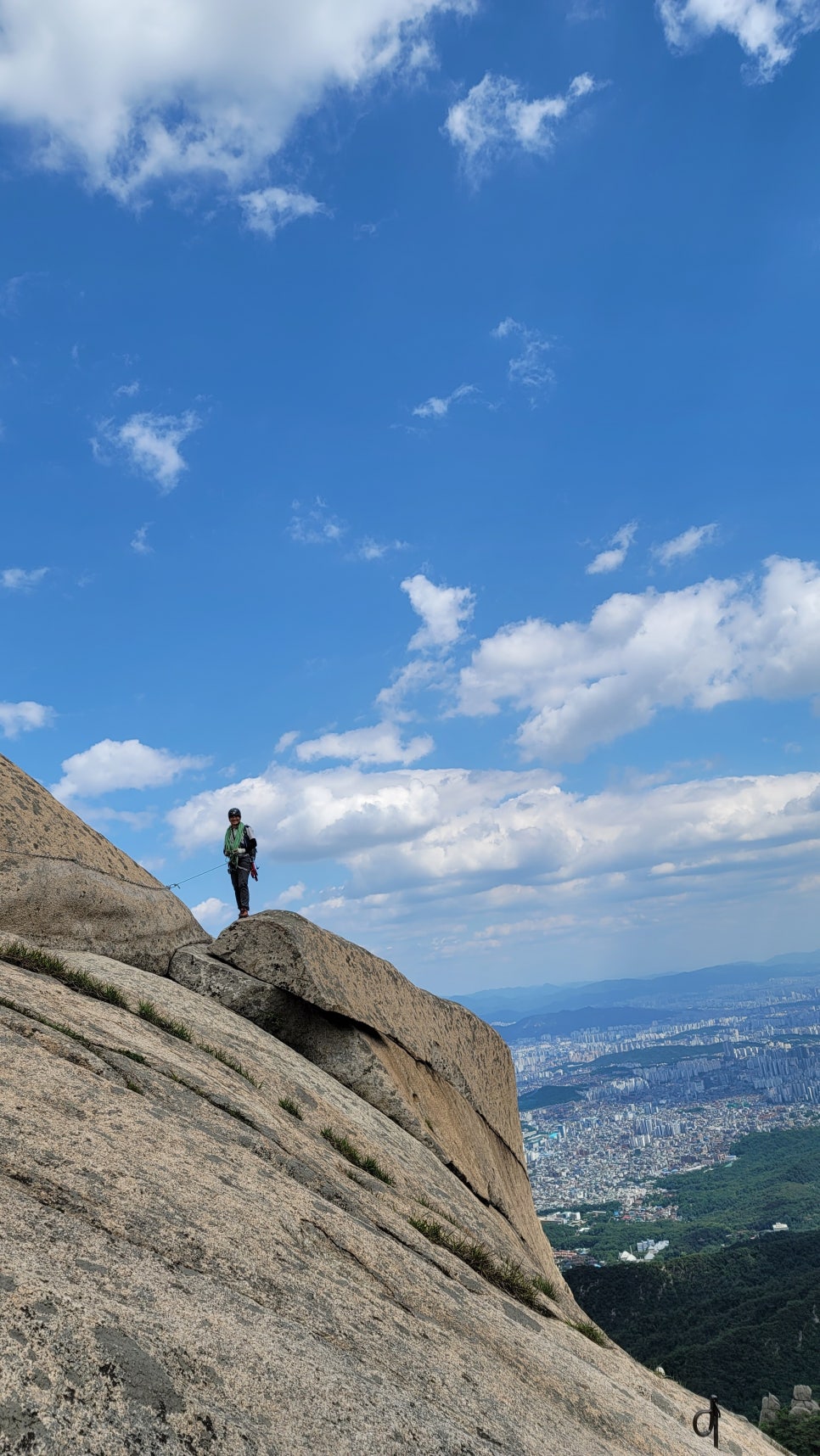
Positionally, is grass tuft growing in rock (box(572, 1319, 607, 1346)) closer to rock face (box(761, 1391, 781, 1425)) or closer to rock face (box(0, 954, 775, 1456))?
rock face (box(0, 954, 775, 1456))

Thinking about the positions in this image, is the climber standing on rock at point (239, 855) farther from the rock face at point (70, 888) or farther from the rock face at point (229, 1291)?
the rock face at point (229, 1291)

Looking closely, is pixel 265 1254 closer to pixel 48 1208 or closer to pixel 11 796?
pixel 48 1208

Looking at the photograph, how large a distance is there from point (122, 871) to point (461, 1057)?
29.0ft

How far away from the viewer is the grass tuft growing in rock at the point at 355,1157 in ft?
32.9

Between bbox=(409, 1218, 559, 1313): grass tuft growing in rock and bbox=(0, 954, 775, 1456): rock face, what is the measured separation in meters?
0.15

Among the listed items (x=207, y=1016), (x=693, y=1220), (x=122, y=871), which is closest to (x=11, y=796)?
(x=122, y=871)

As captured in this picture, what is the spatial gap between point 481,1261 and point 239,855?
396 inches

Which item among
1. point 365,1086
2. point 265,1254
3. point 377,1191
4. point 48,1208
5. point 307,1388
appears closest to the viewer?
point 307,1388

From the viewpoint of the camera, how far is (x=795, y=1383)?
61.0 m

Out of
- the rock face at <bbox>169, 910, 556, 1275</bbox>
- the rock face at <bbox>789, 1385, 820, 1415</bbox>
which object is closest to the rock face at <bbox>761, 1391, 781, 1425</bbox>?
the rock face at <bbox>789, 1385, 820, 1415</bbox>

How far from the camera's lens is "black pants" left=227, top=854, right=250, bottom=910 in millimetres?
17828

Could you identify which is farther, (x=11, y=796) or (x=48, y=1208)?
(x=11, y=796)

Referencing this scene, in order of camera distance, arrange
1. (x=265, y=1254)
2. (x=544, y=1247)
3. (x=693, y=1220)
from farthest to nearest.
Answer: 1. (x=693, y=1220)
2. (x=544, y=1247)
3. (x=265, y=1254)

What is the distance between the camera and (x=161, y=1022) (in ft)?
34.4
